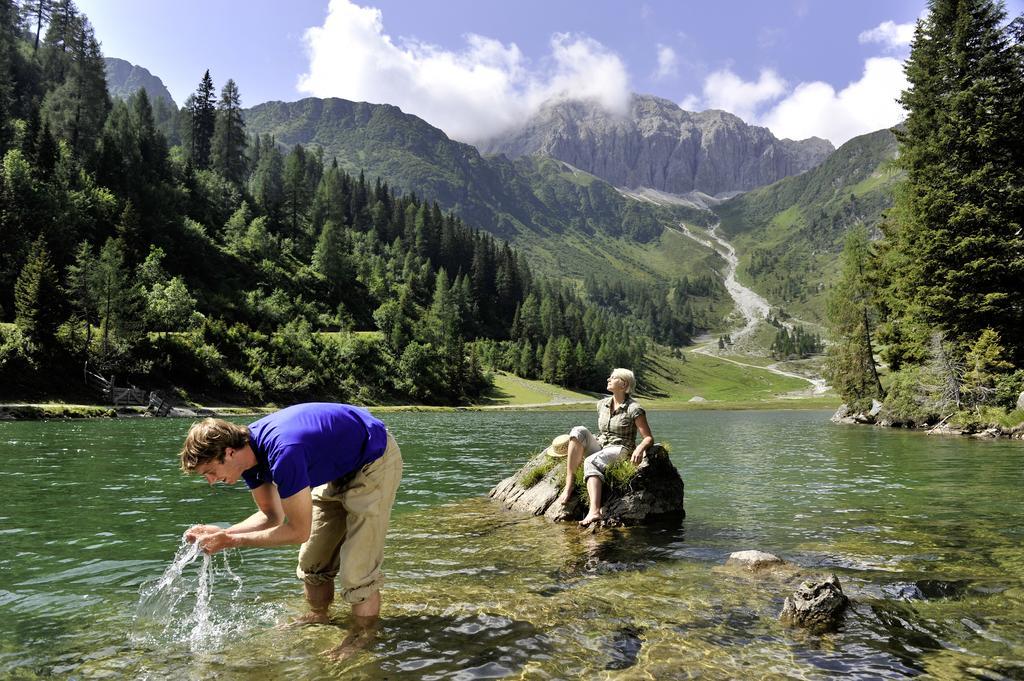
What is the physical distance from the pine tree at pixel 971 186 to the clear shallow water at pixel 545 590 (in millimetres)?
29708

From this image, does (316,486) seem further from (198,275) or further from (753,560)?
(198,275)

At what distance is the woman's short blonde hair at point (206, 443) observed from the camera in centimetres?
546

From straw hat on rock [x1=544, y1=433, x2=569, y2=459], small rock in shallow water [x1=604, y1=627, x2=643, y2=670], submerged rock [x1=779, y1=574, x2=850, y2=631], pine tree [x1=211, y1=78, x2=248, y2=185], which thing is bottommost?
small rock in shallow water [x1=604, y1=627, x2=643, y2=670]

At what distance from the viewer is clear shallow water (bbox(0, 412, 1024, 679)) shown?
646 cm

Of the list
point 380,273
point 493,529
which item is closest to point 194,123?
point 380,273

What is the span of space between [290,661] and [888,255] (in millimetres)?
57587

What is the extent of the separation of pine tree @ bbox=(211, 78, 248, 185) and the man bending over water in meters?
167

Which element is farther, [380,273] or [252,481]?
[380,273]

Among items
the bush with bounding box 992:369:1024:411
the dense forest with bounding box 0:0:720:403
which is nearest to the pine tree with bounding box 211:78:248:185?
the dense forest with bounding box 0:0:720:403

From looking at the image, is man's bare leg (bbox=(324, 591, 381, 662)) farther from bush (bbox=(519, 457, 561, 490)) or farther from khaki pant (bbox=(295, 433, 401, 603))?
bush (bbox=(519, 457, 561, 490))

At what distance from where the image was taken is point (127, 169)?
115125mm

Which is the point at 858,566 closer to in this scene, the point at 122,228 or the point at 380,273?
the point at 122,228

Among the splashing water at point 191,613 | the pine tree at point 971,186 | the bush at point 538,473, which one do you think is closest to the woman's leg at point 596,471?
the bush at point 538,473

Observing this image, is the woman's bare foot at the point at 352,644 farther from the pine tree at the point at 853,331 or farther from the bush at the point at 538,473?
the pine tree at the point at 853,331
